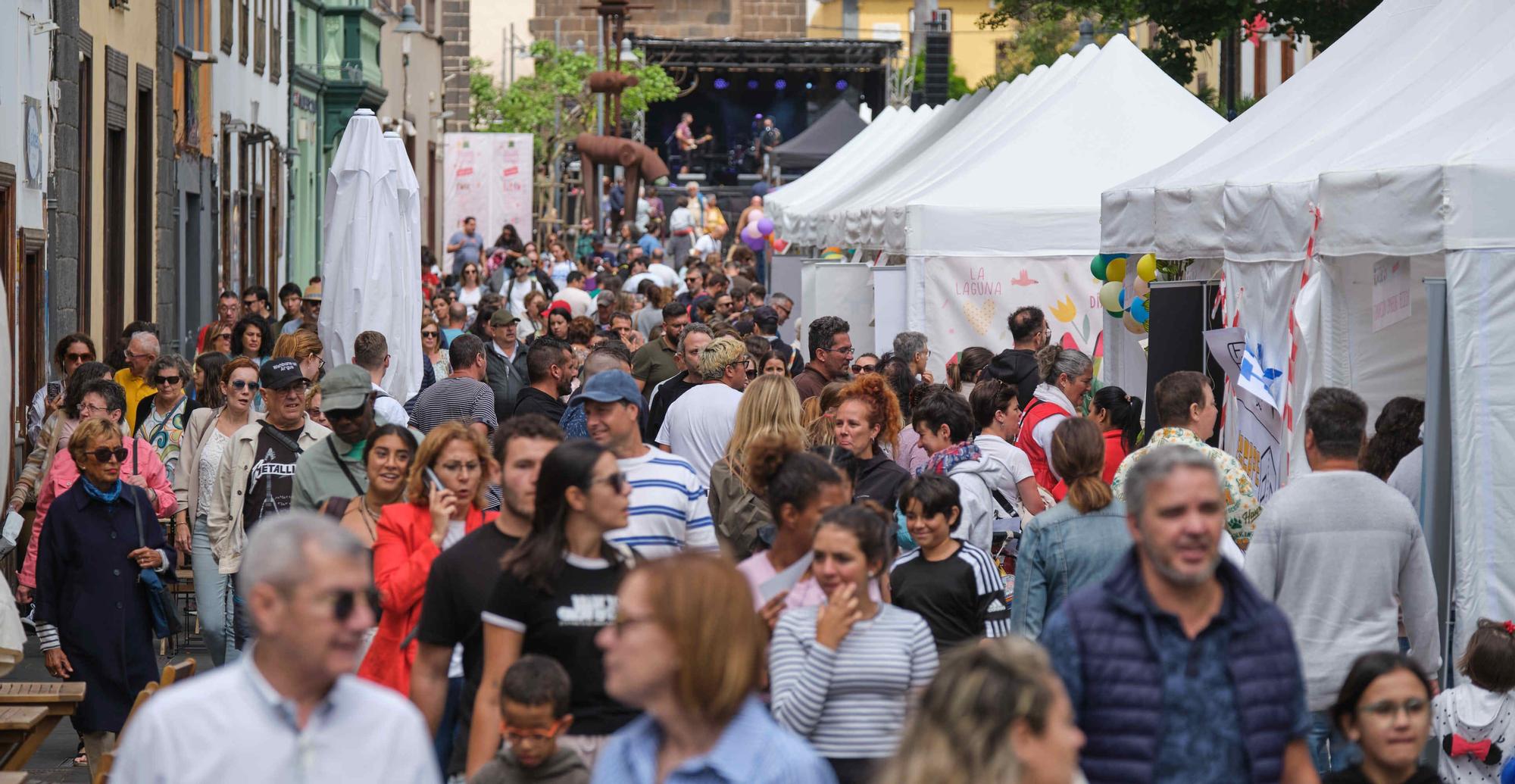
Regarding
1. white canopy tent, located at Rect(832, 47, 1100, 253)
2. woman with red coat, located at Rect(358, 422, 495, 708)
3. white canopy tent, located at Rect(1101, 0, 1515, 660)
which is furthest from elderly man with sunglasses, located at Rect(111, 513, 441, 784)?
white canopy tent, located at Rect(832, 47, 1100, 253)

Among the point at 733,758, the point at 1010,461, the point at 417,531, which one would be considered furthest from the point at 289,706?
the point at 1010,461

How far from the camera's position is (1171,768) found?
4219 mm

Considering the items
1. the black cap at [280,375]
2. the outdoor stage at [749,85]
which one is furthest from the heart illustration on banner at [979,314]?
the outdoor stage at [749,85]

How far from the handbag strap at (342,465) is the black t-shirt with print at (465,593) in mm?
2080

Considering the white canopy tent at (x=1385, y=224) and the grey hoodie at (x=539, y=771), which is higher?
the white canopy tent at (x=1385, y=224)

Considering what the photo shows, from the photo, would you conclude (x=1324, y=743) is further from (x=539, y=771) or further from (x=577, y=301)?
(x=577, y=301)

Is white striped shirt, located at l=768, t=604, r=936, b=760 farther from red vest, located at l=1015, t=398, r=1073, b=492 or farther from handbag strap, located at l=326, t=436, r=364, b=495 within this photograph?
red vest, located at l=1015, t=398, r=1073, b=492

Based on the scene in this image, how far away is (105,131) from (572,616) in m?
14.5

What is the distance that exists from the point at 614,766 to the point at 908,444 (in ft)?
19.6

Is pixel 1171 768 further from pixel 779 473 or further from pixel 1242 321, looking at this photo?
pixel 1242 321

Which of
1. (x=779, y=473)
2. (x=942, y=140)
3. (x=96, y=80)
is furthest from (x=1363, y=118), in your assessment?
(x=96, y=80)

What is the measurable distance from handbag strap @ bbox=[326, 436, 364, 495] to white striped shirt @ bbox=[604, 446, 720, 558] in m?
1.49

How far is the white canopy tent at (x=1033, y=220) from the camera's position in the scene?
619 inches

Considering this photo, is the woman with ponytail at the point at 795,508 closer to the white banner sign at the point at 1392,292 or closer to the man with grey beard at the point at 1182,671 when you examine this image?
the man with grey beard at the point at 1182,671
